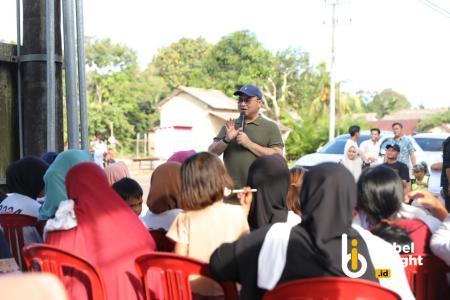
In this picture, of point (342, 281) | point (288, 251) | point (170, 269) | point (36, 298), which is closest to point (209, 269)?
point (170, 269)

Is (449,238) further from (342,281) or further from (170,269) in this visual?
(170,269)

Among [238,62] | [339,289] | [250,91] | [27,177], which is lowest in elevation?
[339,289]

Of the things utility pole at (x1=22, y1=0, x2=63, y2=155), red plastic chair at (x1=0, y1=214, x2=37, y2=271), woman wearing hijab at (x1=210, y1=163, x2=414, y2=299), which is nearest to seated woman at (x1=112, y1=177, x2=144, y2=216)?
red plastic chair at (x1=0, y1=214, x2=37, y2=271)

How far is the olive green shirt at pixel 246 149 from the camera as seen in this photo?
529cm

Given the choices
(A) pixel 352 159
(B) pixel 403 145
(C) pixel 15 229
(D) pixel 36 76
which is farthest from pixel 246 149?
(A) pixel 352 159

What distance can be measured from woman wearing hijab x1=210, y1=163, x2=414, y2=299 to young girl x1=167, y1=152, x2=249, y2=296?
0.44 meters

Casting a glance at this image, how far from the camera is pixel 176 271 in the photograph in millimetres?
2889

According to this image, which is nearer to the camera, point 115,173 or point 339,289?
point 339,289

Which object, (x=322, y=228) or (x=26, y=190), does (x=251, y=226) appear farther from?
(x=26, y=190)

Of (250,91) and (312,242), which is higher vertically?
(250,91)

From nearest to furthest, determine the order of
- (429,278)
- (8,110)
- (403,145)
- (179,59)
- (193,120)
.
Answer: (429,278)
(8,110)
(403,145)
(193,120)
(179,59)

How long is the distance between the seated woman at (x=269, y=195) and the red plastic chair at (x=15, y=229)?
1.76 m

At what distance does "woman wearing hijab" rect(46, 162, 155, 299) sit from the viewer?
3309 mm

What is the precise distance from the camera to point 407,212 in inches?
132
